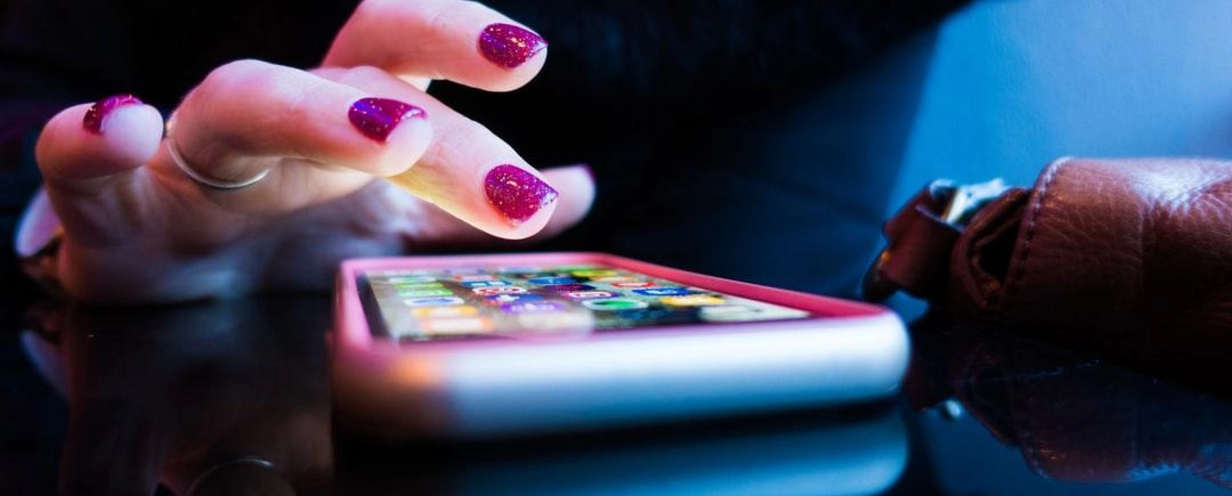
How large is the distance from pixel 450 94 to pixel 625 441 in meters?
0.34

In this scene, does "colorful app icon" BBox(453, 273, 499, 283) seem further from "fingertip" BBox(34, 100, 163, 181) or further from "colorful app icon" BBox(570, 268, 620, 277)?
"fingertip" BBox(34, 100, 163, 181)

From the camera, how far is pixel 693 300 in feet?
1.06

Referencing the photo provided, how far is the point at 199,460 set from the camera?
0.72 ft

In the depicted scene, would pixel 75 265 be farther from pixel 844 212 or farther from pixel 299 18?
pixel 844 212

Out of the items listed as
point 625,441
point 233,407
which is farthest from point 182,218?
point 625,441

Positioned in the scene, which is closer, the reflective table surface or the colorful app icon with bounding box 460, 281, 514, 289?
the reflective table surface

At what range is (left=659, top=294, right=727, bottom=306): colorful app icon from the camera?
1.02 feet

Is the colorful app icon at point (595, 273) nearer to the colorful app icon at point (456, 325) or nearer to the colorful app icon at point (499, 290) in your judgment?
the colorful app icon at point (499, 290)

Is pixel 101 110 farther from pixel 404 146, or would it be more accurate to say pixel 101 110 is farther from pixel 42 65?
pixel 42 65

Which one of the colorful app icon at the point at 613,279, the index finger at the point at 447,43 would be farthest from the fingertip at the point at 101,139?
the colorful app icon at the point at 613,279


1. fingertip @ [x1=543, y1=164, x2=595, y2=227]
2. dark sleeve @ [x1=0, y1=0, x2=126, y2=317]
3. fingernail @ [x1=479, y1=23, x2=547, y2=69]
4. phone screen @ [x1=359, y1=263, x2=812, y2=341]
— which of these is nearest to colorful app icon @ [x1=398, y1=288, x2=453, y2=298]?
phone screen @ [x1=359, y1=263, x2=812, y2=341]

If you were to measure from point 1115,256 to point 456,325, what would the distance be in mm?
271

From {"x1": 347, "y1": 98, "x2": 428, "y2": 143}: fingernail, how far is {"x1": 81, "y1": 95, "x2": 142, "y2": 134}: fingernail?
0.41 ft

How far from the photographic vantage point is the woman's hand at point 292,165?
0.32m
